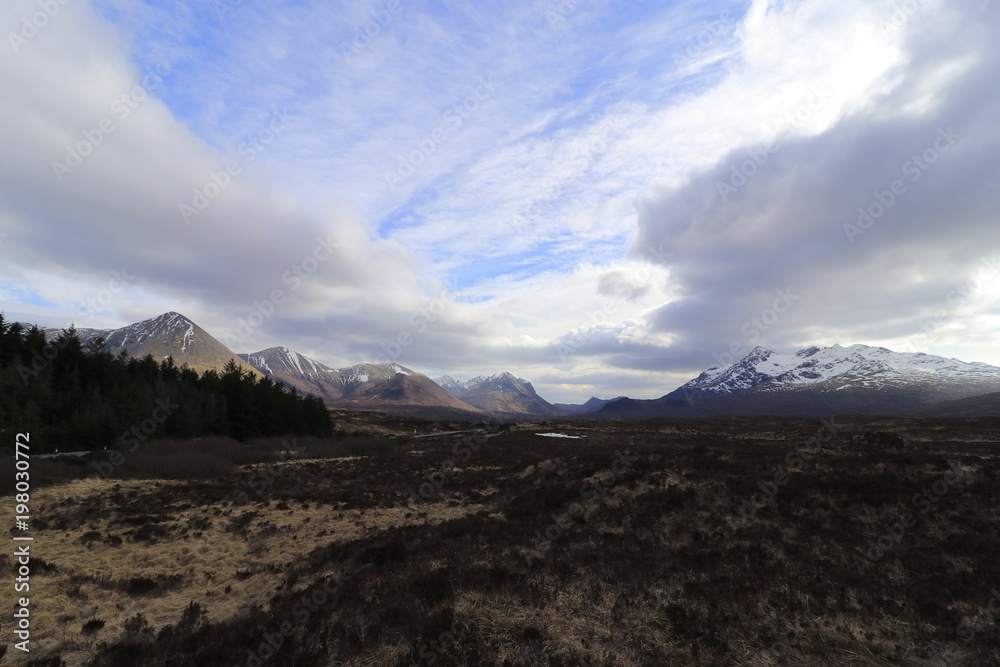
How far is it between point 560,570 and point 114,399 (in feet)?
174

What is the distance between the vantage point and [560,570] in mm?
12531

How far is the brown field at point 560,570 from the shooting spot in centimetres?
859

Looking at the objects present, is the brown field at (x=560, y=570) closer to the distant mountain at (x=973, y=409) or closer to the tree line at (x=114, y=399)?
the tree line at (x=114, y=399)

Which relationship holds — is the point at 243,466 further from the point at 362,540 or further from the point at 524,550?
the point at 524,550

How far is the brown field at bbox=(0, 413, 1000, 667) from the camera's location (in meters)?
8.59

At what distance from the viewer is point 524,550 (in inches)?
579

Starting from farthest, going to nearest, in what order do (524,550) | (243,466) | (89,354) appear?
(89,354), (243,466), (524,550)

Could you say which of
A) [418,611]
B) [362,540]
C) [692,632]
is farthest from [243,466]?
[692,632]

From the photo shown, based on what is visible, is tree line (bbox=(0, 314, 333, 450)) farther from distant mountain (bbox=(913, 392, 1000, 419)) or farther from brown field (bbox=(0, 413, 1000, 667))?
distant mountain (bbox=(913, 392, 1000, 419))

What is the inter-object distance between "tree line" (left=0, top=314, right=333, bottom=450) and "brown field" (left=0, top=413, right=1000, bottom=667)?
18.4 m

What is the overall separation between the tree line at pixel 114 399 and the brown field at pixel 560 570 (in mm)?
18384

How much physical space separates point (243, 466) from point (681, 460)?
3831 centimetres

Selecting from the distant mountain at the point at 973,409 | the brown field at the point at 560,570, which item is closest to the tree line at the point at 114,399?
the brown field at the point at 560,570

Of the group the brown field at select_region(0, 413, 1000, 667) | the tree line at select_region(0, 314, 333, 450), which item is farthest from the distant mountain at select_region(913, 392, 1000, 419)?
the tree line at select_region(0, 314, 333, 450)
